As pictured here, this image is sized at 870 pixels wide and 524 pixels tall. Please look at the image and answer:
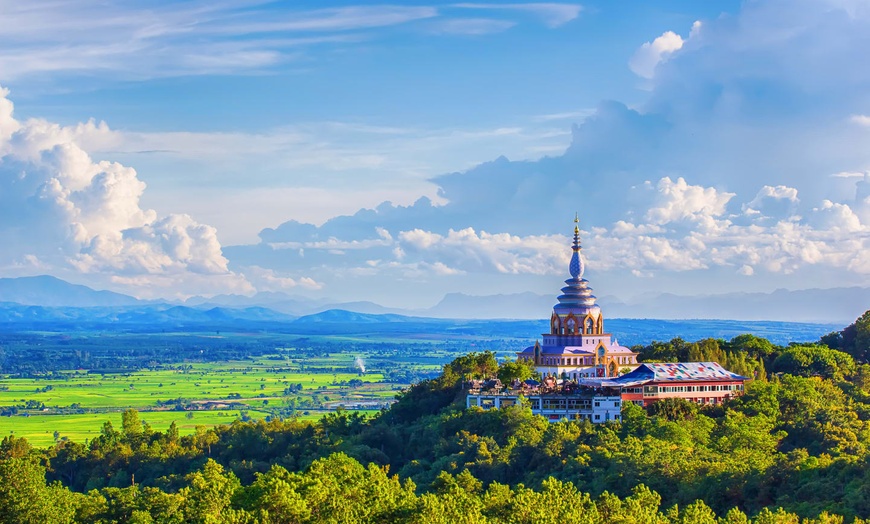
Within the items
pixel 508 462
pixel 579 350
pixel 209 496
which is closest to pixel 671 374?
pixel 579 350

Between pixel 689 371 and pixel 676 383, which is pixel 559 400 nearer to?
pixel 676 383

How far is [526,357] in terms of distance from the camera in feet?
284

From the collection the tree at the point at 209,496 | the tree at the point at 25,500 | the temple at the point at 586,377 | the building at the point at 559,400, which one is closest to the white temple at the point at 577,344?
the temple at the point at 586,377

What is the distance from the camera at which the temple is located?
7800 centimetres

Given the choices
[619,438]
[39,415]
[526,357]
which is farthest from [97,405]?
[619,438]

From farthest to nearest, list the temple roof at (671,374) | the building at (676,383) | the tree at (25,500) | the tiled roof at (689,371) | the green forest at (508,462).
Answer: the tiled roof at (689,371), the temple roof at (671,374), the building at (676,383), the tree at (25,500), the green forest at (508,462)

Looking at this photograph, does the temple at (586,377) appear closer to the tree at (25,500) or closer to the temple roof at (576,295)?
the temple roof at (576,295)

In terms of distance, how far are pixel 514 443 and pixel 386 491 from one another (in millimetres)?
19531

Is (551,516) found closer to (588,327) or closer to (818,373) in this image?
(588,327)

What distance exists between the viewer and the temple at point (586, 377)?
7800cm

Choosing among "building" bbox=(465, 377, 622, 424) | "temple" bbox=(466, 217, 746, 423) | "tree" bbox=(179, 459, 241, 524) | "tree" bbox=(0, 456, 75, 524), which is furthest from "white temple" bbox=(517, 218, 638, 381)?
"tree" bbox=(0, 456, 75, 524)

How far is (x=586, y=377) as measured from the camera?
84.1m

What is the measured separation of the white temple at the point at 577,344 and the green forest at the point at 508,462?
4.22 meters

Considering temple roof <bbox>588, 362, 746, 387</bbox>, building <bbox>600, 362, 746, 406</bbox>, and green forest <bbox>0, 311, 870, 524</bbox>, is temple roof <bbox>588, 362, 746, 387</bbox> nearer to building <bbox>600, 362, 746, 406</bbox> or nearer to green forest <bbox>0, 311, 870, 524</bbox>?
building <bbox>600, 362, 746, 406</bbox>
